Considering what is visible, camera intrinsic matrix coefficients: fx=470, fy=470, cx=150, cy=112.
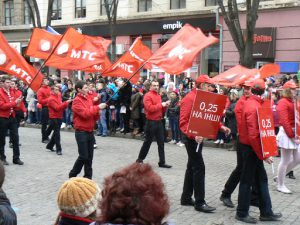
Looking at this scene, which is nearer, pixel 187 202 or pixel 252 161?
pixel 252 161

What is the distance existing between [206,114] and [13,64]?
15.6ft

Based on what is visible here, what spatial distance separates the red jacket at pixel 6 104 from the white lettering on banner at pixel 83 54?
1.72m

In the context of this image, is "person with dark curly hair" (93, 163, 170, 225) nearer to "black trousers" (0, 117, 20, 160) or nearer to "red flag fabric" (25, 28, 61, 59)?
"black trousers" (0, 117, 20, 160)

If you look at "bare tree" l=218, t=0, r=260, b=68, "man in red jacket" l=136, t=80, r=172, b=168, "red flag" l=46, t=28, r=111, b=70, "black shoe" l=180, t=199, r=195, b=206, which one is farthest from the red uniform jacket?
"bare tree" l=218, t=0, r=260, b=68

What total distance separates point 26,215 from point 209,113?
293cm

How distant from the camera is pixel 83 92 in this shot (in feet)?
26.6

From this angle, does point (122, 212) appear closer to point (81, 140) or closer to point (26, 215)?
point (26, 215)

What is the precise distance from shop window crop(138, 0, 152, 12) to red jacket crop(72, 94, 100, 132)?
1904cm

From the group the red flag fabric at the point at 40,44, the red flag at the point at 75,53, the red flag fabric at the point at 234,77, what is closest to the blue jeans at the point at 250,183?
the red flag fabric at the point at 234,77

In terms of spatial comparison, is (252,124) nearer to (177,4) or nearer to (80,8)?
(177,4)

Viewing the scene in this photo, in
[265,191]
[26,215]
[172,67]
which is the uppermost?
[172,67]

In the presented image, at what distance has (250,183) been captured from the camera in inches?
243

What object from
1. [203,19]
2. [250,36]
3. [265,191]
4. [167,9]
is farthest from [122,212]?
[167,9]

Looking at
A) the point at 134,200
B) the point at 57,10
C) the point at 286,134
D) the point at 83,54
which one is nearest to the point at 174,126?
the point at 83,54
